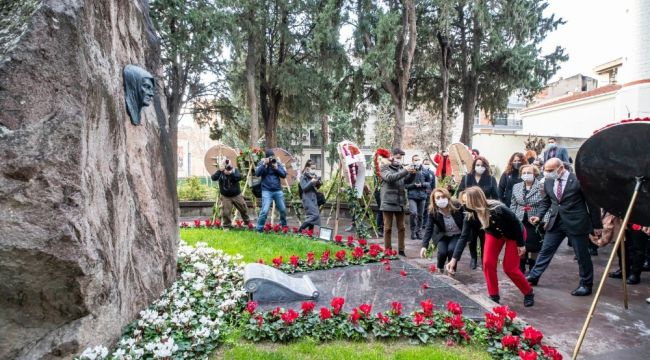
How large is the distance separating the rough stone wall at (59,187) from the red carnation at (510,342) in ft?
10.6

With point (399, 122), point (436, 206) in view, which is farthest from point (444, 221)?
point (399, 122)

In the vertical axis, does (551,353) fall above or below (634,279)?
above

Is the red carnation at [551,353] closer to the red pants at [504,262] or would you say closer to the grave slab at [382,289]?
the grave slab at [382,289]

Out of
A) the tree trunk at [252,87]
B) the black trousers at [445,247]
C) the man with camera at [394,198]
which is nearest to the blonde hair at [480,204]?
the black trousers at [445,247]

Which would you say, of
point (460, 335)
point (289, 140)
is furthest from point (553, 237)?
point (289, 140)

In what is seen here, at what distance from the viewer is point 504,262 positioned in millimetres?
5387

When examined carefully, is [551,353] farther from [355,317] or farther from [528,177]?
[528,177]

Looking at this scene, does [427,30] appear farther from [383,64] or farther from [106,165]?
[106,165]

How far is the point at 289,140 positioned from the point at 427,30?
1875cm

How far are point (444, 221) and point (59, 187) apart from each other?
5.29m

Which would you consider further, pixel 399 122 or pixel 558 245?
pixel 399 122

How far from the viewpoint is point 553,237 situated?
6.29 metres

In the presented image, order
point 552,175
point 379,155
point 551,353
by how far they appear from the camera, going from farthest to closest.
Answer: point 379,155, point 552,175, point 551,353

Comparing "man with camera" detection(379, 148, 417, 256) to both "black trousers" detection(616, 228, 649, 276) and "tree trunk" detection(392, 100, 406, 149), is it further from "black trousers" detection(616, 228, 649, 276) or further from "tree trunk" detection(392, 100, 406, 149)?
"tree trunk" detection(392, 100, 406, 149)
